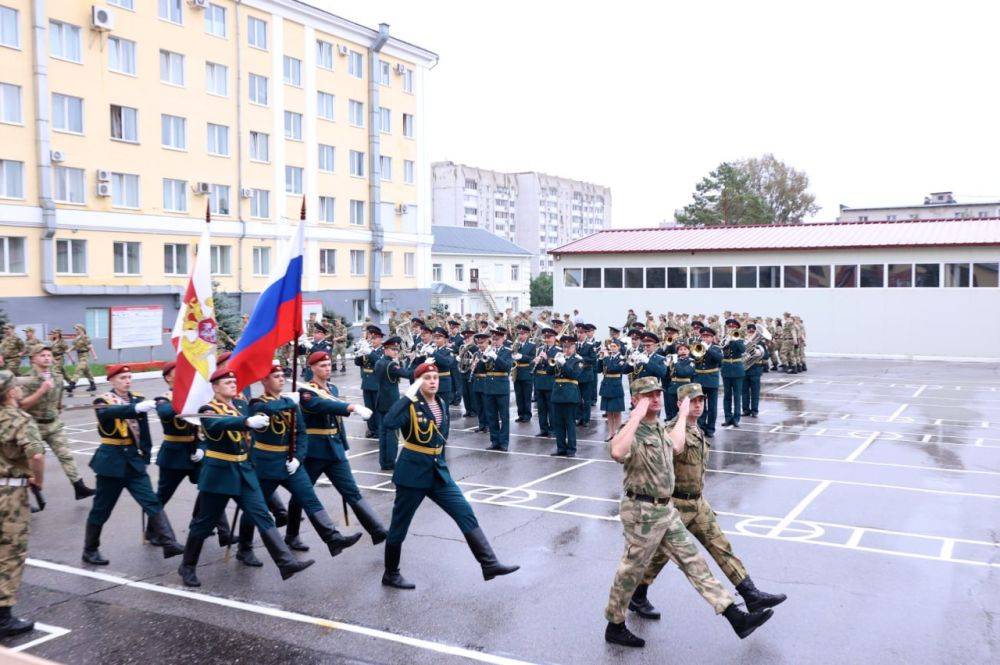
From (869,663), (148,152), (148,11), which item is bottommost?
(869,663)

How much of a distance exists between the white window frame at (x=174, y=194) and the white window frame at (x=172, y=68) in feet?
12.5

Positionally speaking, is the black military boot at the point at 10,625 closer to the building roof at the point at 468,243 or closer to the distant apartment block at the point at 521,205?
the building roof at the point at 468,243

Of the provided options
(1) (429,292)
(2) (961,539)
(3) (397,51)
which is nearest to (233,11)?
(3) (397,51)

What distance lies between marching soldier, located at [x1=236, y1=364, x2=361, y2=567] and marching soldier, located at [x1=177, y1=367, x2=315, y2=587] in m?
0.35

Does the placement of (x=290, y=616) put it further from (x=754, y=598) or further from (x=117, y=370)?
(x=754, y=598)

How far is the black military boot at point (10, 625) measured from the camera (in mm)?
6789

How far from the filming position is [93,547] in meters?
8.59

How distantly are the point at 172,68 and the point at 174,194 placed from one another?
492cm

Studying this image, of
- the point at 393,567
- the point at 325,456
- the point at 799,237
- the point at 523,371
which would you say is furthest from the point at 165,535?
the point at 799,237

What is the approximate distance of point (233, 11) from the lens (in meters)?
37.5

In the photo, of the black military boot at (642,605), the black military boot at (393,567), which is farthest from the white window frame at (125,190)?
the black military boot at (642,605)

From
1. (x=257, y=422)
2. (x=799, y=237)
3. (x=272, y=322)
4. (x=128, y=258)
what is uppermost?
(x=799, y=237)

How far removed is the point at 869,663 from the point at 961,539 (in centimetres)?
390

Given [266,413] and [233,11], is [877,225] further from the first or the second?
[266,413]
